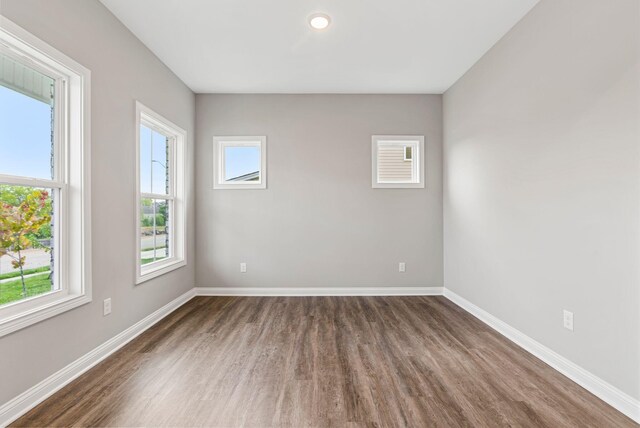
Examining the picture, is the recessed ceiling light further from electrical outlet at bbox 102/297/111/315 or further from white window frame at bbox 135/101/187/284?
electrical outlet at bbox 102/297/111/315

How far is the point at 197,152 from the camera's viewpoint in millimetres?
4129

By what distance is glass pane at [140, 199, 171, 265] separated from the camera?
312 centimetres

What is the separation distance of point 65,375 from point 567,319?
3.48 metres

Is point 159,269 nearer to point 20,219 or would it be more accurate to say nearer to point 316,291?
point 20,219

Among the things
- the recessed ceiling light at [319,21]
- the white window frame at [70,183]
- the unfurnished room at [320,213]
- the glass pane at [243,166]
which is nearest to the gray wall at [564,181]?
the unfurnished room at [320,213]

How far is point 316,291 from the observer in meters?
4.12

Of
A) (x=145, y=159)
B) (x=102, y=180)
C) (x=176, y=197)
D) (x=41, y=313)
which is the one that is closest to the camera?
(x=41, y=313)

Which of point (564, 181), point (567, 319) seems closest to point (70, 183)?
point (564, 181)

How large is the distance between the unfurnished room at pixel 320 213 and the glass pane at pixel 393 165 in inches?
1.4

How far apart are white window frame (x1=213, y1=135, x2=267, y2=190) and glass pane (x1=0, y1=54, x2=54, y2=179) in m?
2.13

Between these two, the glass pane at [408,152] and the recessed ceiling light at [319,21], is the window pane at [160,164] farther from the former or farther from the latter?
the glass pane at [408,152]

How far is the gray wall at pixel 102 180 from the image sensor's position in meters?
1.74

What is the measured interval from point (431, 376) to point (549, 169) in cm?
179

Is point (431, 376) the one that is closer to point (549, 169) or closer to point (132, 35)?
point (549, 169)
